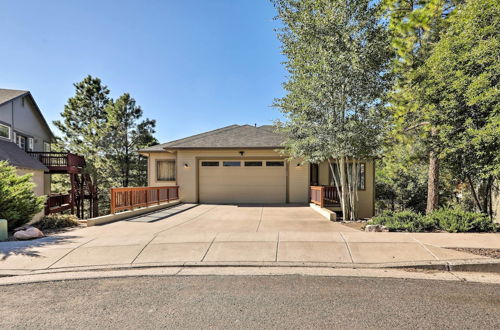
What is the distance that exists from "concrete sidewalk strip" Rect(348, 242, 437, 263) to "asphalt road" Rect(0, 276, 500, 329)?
832 mm

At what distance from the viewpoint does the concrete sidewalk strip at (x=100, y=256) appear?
4.71 metres

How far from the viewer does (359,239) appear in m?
5.74

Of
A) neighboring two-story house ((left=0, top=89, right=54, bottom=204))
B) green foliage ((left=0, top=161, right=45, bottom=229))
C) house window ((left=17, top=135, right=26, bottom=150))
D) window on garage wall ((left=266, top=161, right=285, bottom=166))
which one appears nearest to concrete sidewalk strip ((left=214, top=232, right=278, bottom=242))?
green foliage ((left=0, top=161, right=45, bottom=229))

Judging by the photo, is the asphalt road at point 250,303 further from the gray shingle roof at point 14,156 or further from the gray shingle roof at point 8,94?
the gray shingle roof at point 8,94

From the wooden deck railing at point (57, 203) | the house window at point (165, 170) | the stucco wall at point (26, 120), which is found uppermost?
the stucco wall at point (26, 120)

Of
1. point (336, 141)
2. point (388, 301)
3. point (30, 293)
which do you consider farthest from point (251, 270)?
point (336, 141)

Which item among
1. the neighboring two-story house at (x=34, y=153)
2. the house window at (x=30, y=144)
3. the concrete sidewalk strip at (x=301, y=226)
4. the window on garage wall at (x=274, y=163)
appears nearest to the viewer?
the concrete sidewalk strip at (x=301, y=226)

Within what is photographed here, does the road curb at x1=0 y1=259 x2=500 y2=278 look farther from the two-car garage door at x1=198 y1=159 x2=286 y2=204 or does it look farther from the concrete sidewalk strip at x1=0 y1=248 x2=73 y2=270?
the two-car garage door at x1=198 y1=159 x2=286 y2=204

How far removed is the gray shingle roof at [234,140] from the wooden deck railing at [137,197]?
2.60 metres

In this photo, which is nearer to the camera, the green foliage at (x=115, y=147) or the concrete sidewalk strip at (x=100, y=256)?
the concrete sidewalk strip at (x=100, y=256)

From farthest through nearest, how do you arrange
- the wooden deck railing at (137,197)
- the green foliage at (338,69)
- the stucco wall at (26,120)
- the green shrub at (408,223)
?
the stucco wall at (26,120) → the wooden deck railing at (137,197) → the green foliage at (338,69) → the green shrub at (408,223)

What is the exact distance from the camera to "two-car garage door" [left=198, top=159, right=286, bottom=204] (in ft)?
45.1

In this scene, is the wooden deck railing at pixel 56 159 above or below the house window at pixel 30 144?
below

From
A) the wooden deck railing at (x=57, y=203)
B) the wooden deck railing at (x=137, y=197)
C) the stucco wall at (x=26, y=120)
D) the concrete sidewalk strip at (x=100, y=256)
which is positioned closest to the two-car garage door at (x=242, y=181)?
the wooden deck railing at (x=137, y=197)
